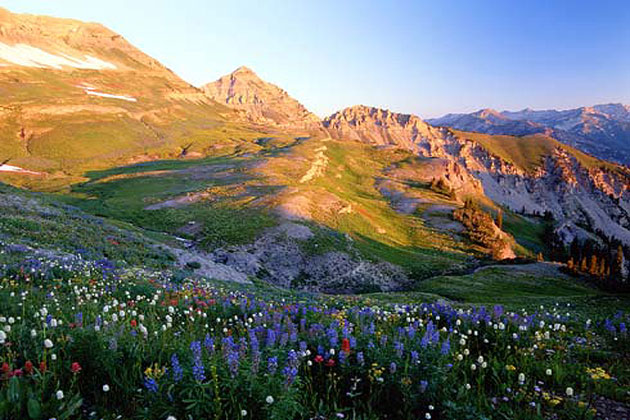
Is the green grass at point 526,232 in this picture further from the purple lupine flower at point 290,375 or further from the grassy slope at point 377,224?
the purple lupine flower at point 290,375

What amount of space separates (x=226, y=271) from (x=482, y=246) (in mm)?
68611

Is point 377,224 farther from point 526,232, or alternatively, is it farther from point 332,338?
point 526,232

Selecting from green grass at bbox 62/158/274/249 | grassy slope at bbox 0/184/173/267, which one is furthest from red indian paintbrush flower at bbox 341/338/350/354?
green grass at bbox 62/158/274/249

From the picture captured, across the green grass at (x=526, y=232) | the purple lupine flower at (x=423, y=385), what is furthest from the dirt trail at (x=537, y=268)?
the green grass at (x=526, y=232)

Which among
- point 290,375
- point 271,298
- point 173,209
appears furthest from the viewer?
point 173,209

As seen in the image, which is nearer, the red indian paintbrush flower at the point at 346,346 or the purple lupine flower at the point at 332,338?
the red indian paintbrush flower at the point at 346,346

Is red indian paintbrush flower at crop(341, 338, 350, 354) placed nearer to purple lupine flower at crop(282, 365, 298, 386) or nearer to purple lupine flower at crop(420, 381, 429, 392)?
purple lupine flower at crop(420, 381, 429, 392)

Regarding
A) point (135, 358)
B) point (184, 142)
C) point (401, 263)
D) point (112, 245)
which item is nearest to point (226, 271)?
point (112, 245)

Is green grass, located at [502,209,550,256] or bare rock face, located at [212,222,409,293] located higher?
bare rock face, located at [212,222,409,293]

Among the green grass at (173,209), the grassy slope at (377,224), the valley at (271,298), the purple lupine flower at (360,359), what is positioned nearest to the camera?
the valley at (271,298)

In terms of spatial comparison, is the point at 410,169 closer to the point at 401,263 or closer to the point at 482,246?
the point at 482,246

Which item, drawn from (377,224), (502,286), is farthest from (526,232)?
(502,286)

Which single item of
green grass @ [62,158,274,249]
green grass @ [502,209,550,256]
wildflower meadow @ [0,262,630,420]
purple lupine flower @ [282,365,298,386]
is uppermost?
purple lupine flower @ [282,365,298,386]

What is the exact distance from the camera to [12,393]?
374 centimetres
